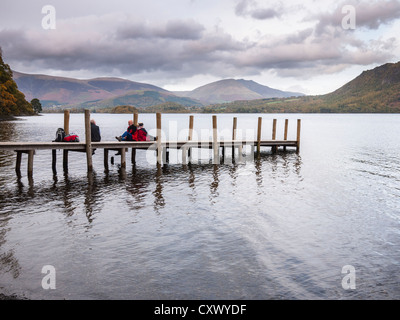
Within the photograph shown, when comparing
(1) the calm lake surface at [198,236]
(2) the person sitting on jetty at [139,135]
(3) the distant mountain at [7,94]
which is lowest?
(1) the calm lake surface at [198,236]

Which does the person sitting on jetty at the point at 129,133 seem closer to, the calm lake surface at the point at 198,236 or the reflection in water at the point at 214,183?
the calm lake surface at the point at 198,236

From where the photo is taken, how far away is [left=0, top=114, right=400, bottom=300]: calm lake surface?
812cm

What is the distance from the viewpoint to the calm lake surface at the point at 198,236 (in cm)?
812

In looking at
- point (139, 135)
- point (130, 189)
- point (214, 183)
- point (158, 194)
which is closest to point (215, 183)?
point (214, 183)

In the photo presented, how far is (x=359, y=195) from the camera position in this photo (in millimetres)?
17578

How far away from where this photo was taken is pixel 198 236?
11.4m

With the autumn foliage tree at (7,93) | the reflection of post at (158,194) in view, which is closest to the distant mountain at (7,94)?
the autumn foliage tree at (7,93)

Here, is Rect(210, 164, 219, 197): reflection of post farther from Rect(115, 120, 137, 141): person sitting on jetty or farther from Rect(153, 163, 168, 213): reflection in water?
Rect(115, 120, 137, 141): person sitting on jetty

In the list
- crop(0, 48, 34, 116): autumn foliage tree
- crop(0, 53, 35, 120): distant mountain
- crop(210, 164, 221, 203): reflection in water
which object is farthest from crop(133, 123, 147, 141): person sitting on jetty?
crop(0, 48, 34, 116): autumn foliage tree

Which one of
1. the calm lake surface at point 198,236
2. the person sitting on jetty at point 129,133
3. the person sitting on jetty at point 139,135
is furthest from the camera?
the person sitting on jetty at point 139,135

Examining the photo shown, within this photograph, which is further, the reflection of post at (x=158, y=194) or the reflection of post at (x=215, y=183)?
the reflection of post at (x=215, y=183)
